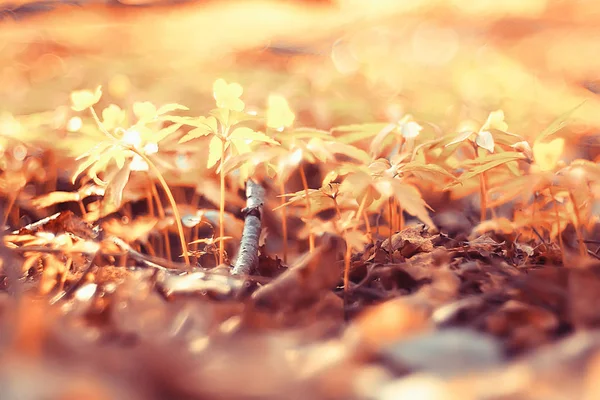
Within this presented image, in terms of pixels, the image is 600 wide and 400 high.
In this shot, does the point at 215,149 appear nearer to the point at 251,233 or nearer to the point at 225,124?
the point at 225,124

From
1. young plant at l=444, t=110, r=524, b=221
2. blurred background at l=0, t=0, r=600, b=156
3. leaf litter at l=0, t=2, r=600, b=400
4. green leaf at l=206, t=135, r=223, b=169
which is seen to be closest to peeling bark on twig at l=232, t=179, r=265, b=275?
leaf litter at l=0, t=2, r=600, b=400

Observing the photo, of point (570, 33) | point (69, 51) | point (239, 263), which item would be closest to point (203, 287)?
A: point (239, 263)

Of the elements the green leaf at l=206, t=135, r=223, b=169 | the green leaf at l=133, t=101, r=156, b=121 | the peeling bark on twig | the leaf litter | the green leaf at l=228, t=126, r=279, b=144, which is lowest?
the peeling bark on twig

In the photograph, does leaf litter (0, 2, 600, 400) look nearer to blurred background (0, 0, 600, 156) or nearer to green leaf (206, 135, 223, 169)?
green leaf (206, 135, 223, 169)


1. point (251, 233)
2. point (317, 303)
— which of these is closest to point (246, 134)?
point (251, 233)

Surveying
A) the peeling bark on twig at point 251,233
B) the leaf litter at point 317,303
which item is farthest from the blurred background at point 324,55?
the leaf litter at point 317,303

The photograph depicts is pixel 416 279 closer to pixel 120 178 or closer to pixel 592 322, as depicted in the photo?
pixel 592 322
